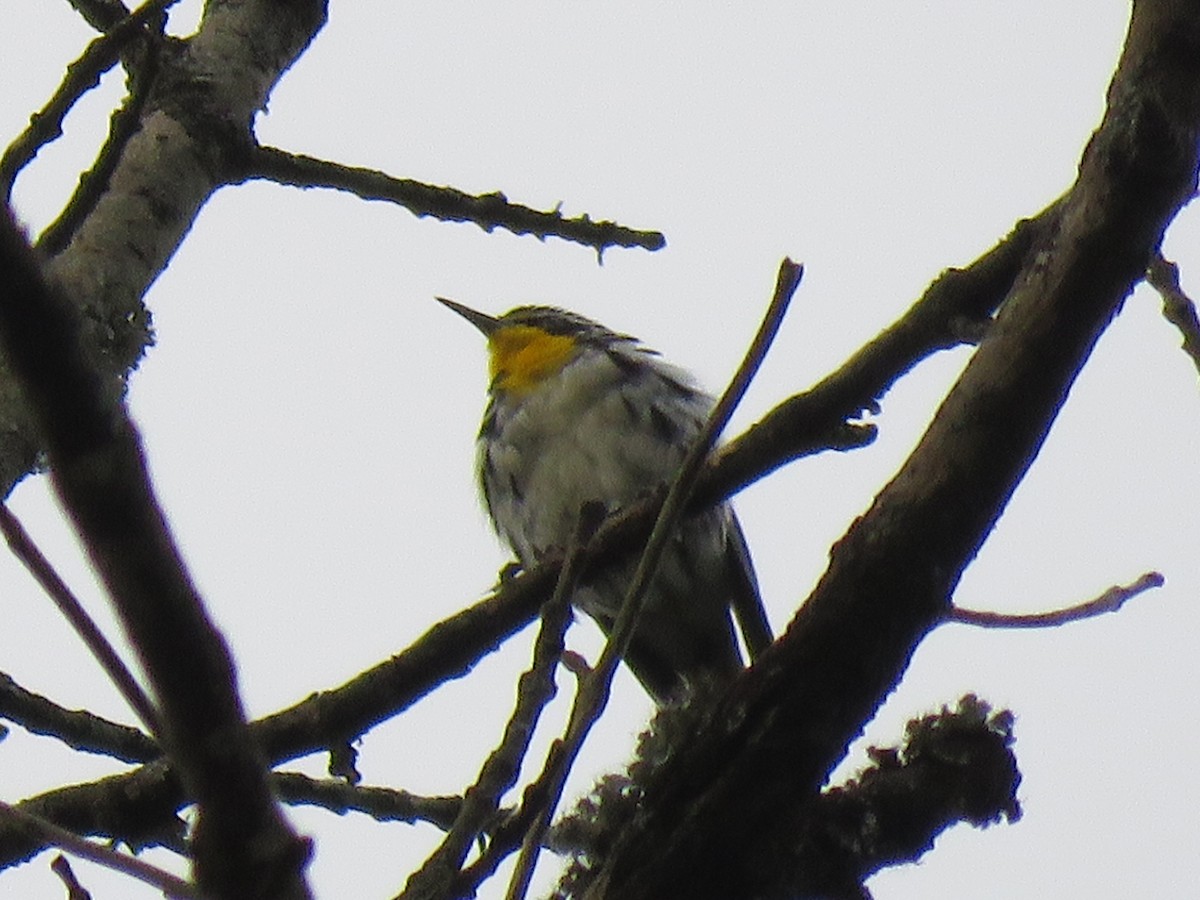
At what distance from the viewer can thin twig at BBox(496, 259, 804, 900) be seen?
5.78 feet

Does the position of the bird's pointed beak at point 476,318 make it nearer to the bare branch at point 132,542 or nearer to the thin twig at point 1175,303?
the thin twig at point 1175,303

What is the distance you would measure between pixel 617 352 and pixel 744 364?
468 centimetres

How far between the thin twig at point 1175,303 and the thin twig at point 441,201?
1.51 meters

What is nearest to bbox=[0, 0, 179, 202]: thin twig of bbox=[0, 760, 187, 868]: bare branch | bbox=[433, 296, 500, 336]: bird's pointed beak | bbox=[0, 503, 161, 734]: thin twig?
bbox=[0, 760, 187, 868]: bare branch

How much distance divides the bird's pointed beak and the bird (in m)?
1.04

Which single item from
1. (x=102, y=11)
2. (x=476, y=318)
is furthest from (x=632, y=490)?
(x=102, y=11)

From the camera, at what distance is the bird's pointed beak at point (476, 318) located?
7.37 m

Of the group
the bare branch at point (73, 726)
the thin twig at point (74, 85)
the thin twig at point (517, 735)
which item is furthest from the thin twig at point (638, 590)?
the thin twig at point (74, 85)

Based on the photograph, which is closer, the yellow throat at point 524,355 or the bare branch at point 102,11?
the bare branch at point 102,11

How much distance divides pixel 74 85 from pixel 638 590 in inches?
67.8

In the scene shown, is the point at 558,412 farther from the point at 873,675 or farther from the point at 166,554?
the point at 166,554

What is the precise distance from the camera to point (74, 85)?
307 centimetres

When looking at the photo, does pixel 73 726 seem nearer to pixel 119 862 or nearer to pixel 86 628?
pixel 119 862

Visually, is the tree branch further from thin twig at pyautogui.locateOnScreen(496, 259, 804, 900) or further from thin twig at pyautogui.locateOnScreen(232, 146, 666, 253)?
thin twig at pyautogui.locateOnScreen(232, 146, 666, 253)
